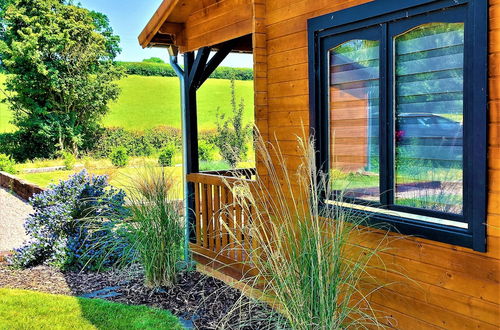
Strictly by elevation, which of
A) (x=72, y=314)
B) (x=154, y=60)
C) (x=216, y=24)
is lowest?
(x=72, y=314)

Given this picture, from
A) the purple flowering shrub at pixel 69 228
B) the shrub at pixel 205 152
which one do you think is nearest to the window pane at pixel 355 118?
the purple flowering shrub at pixel 69 228

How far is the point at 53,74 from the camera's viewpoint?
59.6 feet

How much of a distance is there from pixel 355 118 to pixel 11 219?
26.6ft

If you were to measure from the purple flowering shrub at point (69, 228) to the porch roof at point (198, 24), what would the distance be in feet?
6.11

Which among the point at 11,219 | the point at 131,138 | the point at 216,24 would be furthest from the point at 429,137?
the point at 131,138

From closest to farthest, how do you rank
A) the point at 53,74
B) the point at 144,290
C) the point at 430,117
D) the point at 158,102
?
the point at 430,117
the point at 144,290
the point at 53,74
the point at 158,102

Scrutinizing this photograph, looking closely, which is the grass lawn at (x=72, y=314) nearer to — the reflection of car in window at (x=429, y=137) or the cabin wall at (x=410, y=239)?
the cabin wall at (x=410, y=239)

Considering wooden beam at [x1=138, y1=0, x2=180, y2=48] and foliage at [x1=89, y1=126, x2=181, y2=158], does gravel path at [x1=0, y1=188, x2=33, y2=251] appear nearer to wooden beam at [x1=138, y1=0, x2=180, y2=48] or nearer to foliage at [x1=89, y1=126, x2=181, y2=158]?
wooden beam at [x1=138, y1=0, x2=180, y2=48]

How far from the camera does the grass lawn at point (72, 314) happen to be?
3.79m

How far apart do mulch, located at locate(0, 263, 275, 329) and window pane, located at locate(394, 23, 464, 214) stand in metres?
1.77

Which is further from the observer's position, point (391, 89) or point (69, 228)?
point (69, 228)

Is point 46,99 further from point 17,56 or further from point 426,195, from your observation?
point 426,195

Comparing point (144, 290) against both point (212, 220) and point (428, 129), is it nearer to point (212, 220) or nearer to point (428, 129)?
point (212, 220)

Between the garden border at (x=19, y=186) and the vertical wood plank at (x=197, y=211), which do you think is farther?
the garden border at (x=19, y=186)
